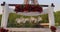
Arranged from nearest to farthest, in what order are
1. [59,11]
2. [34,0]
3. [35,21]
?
[34,0] < [35,21] < [59,11]

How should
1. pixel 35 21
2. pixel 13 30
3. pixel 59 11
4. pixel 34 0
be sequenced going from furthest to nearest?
1. pixel 59 11
2. pixel 35 21
3. pixel 34 0
4. pixel 13 30

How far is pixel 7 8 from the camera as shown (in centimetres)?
140

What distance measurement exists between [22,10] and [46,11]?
22cm

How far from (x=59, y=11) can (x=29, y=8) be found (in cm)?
146

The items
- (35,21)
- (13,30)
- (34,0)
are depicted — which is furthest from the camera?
(35,21)

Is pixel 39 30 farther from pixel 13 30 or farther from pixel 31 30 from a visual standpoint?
pixel 13 30

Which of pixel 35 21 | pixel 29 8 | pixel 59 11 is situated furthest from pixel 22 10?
pixel 59 11

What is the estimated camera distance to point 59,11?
2.73m

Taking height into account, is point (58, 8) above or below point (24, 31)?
above

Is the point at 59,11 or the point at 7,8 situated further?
the point at 59,11

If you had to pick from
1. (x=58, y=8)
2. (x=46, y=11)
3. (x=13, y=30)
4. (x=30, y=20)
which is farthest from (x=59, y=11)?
(x=13, y=30)

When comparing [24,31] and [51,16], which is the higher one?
[51,16]

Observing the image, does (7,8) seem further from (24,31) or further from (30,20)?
(30,20)

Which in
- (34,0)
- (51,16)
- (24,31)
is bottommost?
(24,31)
